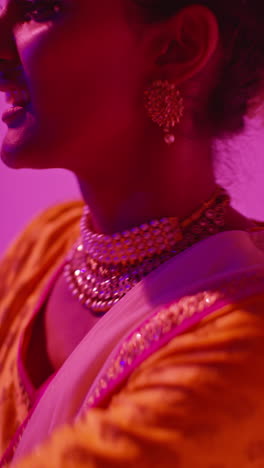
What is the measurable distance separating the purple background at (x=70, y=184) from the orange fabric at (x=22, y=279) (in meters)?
0.23

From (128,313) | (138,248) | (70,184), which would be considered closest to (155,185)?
(138,248)

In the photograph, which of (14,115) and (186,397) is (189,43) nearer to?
(14,115)

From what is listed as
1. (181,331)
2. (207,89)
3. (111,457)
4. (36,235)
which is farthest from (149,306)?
(36,235)

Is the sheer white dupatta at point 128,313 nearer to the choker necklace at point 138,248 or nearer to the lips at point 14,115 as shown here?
the choker necklace at point 138,248

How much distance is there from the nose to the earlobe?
0.19 metres

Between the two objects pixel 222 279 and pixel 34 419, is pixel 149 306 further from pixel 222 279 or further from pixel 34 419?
pixel 34 419

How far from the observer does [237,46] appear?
0.79 meters

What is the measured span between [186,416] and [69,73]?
0.44m

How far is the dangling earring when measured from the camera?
771 mm

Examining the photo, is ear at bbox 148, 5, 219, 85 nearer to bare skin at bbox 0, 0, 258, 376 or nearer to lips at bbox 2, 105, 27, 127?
bare skin at bbox 0, 0, 258, 376

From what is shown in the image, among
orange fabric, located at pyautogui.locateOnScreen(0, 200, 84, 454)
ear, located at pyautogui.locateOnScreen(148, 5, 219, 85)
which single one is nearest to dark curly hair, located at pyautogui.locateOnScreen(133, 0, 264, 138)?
ear, located at pyautogui.locateOnScreen(148, 5, 219, 85)

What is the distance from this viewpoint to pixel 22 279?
1.08 metres

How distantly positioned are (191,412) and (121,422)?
73mm

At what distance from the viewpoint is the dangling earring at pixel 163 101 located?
77 cm
